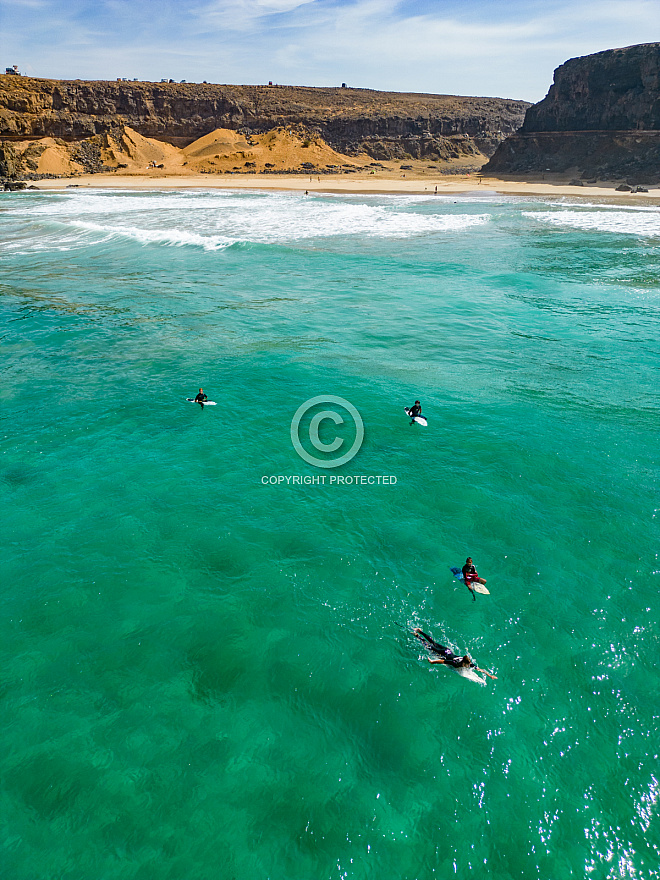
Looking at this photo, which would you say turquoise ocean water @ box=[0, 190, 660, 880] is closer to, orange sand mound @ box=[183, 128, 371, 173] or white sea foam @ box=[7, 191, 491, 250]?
white sea foam @ box=[7, 191, 491, 250]

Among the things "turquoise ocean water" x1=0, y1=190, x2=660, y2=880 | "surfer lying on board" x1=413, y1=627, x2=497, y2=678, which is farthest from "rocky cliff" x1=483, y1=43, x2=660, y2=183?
"surfer lying on board" x1=413, y1=627, x2=497, y2=678

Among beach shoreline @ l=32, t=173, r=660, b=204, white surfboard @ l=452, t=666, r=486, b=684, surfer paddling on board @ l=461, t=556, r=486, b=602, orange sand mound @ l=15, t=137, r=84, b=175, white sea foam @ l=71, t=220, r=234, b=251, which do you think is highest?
orange sand mound @ l=15, t=137, r=84, b=175

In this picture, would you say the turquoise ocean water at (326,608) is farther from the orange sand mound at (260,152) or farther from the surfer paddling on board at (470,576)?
the orange sand mound at (260,152)

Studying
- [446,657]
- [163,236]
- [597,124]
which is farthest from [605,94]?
[446,657]

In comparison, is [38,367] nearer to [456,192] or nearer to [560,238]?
[560,238]

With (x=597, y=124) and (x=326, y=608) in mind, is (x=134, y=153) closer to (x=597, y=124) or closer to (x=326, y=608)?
(x=597, y=124)

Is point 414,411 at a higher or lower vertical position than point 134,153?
lower

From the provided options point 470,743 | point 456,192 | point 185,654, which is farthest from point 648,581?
point 456,192

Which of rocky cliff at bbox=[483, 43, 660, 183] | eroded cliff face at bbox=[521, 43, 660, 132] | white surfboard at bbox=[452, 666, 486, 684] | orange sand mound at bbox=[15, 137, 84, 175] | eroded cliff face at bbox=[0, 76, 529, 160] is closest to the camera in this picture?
white surfboard at bbox=[452, 666, 486, 684]
